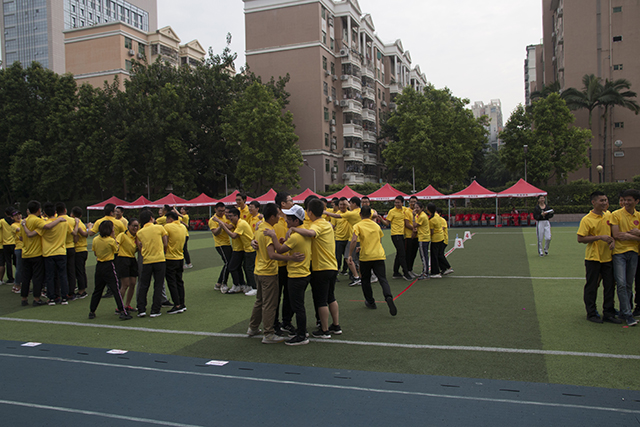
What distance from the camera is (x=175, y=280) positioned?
8188mm

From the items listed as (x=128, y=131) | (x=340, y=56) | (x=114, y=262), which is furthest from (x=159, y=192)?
(x=114, y=262)

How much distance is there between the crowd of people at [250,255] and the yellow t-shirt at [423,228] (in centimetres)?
2

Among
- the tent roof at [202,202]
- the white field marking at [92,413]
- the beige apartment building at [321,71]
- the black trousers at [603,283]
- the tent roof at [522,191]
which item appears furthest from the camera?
the beige apartment building at [321,71]

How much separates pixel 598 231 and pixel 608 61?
4779 cm

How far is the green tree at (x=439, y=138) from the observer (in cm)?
4353

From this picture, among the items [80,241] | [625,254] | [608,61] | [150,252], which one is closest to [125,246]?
[150,252]

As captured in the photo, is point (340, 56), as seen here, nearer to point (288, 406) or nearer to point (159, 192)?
point (159, 192)

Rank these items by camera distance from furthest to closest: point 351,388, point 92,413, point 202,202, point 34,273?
1. point 202,202
2. point 34,273
3. point 351,388
4. point 92,413

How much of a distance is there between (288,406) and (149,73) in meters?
43.3

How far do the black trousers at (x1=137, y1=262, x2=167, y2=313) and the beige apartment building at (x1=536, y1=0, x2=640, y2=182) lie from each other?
45.9 metres

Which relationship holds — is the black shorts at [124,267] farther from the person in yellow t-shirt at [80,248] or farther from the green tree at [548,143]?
the green tree at [548,143]

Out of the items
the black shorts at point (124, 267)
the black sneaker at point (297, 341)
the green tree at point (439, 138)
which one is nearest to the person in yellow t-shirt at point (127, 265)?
the black shorts at point (124, 267)

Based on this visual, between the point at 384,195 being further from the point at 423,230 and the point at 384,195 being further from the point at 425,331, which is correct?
the point at 425,331

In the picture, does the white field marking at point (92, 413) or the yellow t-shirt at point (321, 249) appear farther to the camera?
the yellow t-shirt at point (321, 249)
